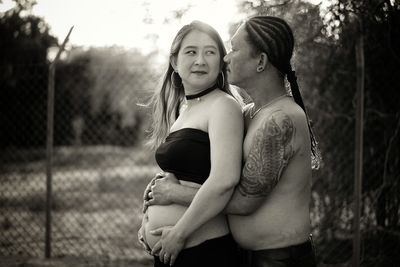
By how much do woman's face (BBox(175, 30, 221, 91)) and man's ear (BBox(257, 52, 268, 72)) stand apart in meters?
0.25

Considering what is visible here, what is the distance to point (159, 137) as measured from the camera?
300 centimetres

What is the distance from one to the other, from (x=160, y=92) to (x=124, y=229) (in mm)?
3972

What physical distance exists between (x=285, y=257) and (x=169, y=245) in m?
0.57

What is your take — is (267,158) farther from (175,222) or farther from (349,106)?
(349,106)

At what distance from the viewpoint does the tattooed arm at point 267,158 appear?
7.26 feet

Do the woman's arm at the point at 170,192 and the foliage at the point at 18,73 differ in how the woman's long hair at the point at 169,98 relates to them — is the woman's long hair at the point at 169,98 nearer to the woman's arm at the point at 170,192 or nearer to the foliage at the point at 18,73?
the woman's arm at the point at 170,192

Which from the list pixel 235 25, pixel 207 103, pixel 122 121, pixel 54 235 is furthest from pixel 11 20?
pixel 122 121

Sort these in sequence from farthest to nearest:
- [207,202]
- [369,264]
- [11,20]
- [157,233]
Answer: [11,20] < [369,264] < [157,233] < [207,202]

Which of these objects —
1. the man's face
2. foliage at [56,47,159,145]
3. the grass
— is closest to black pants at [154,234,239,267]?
the man's face

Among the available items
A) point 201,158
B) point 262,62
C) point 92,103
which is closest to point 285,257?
point 201,158

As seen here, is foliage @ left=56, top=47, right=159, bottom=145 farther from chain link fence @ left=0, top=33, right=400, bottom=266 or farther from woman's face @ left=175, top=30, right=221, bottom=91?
woman's face @ left=175, top=30, right=221, bottom=91

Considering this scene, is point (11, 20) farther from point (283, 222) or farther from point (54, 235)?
point (283, 222)

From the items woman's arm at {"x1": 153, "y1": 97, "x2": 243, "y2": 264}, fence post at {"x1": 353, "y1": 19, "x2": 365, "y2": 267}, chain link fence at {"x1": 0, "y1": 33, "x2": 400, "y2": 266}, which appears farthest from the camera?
chain link fence at {"x1": 0, "y1": 33, "x2": 400, "y2": 266}

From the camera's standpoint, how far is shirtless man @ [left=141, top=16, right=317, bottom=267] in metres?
2.23
